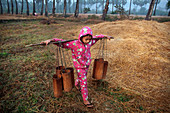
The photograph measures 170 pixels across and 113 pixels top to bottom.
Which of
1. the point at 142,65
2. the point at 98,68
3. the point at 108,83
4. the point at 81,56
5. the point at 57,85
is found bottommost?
the point at 108,83

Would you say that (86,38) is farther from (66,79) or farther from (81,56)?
(66,79)

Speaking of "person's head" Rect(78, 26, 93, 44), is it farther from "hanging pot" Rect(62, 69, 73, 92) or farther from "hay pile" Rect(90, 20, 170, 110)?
"hay pile" Rect(90, 20, 170, 110)

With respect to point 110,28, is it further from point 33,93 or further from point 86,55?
point 33,93

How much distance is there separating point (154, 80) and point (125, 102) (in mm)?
1446

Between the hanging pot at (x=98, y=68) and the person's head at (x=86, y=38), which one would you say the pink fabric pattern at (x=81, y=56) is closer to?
the person's head at (x=86, y=38)

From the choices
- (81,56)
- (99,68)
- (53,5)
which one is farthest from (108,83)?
(53,5)

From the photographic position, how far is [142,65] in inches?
155

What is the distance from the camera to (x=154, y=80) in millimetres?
3244

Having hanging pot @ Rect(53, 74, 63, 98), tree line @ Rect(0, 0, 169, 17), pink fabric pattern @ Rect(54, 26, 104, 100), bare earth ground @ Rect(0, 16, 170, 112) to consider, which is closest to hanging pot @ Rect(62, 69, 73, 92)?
hanging pot @ Rect(53, 74, 63, 98)

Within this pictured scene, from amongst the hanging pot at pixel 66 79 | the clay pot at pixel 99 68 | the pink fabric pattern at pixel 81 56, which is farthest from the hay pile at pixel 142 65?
the hanging pot at pixel 66 79

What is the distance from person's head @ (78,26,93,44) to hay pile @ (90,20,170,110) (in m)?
1.77

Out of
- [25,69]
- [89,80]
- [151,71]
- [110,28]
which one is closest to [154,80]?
[151,71]

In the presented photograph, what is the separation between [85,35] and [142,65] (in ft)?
9.67

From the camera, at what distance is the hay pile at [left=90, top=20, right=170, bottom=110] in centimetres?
289
